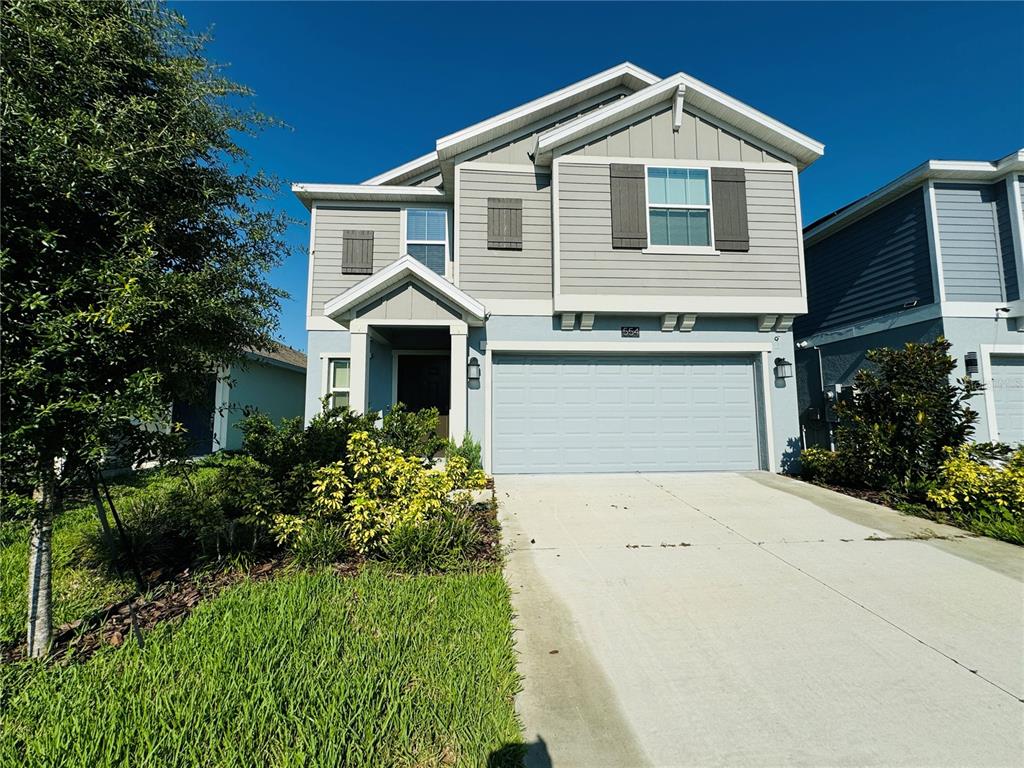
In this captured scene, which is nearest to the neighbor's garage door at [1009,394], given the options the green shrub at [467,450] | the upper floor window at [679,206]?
the upper floor window at [679,206]

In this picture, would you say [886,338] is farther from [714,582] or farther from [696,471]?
[714,582]

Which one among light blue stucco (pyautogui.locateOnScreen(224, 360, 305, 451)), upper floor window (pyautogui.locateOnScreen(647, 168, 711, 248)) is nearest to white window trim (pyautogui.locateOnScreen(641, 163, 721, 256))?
upper floor window (pyautogui.locateOnScreen(647, 168, 711, 248))

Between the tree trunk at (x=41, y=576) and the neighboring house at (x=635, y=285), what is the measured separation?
5.00 meters

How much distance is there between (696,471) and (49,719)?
7855 millimetres

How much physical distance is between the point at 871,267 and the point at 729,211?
388cm

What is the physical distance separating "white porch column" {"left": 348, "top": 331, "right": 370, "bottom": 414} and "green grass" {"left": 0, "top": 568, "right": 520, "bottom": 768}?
13.6 ft

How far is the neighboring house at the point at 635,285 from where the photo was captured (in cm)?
752

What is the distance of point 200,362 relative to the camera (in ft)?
10.2

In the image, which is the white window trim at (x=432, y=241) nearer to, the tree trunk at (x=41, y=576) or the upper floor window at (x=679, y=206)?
the upper floor window at (x=679, y=206)

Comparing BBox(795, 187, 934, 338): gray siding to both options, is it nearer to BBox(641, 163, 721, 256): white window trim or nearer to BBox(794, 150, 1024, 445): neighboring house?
BBox(794, 150, 1024, 445): neighboring house

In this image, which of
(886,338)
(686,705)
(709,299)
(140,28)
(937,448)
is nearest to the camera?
(686,705)

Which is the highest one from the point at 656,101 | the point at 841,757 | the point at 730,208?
the point at 656,101

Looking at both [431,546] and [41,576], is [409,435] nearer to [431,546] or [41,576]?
[431,546]

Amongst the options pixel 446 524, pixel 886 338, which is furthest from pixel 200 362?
pixel 886 338
